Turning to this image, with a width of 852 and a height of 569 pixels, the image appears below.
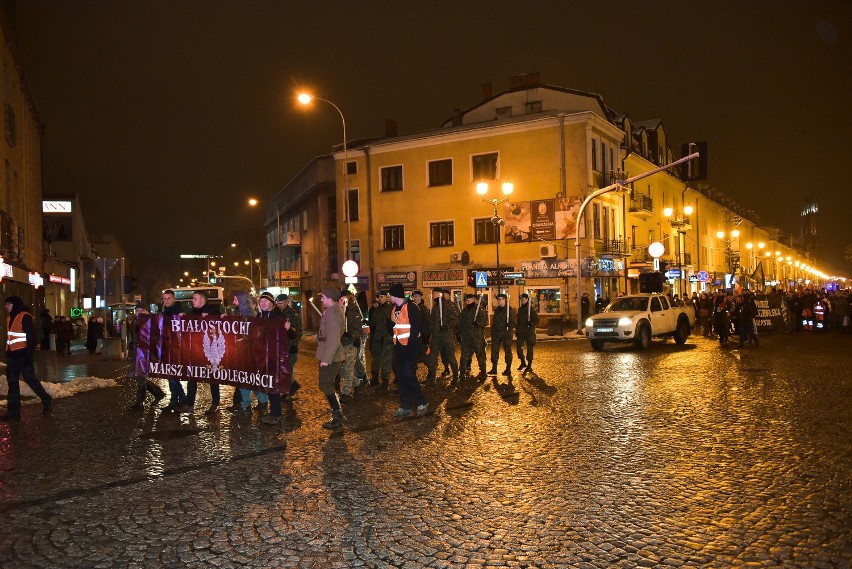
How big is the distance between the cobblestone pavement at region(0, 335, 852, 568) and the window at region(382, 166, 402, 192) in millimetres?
32913

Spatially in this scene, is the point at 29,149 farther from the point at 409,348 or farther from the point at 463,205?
the point at 409,348

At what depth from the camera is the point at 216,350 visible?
→ 1158 centimetres

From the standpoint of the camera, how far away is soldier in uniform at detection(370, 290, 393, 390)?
1417 centimetres

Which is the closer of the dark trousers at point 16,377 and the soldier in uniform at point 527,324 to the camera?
the dark trousers at point 16,377

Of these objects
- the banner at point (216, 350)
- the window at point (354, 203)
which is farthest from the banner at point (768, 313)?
the window at point (354, 203)

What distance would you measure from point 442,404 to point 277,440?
3549 mm

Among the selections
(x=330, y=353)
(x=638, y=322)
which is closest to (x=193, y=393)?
(x=330, y=353)

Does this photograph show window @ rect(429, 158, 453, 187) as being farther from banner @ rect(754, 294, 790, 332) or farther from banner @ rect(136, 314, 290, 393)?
banner @ rect(136, 314, 290, 393)

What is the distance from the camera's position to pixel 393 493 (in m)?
6.61

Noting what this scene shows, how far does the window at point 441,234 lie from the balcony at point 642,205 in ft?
38.1

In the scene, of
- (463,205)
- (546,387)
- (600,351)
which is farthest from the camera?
(463,205)

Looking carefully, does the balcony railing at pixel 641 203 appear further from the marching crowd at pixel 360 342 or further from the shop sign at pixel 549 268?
the marching crowd at pixel 360 342

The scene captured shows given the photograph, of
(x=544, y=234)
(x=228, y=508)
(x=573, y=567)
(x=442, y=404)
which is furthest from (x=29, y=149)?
(x=573, y=567)

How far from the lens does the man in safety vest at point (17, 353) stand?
11.0 metres
